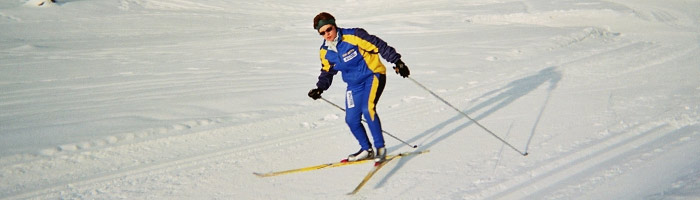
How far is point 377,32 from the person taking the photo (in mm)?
18141

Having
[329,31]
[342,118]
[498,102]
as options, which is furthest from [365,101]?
[498,102]

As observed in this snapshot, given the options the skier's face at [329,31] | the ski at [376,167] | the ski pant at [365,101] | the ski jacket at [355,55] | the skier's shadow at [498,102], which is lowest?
the skier's shadow at [498,102]

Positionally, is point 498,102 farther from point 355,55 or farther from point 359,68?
point 355,55

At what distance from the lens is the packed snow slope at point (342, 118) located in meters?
4.90

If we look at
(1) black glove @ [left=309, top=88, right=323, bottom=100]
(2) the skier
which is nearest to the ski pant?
(2) the skier

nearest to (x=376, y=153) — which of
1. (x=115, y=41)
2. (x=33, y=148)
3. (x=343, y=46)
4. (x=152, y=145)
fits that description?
(x=343, y=46)

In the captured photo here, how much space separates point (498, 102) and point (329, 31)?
12.8ft

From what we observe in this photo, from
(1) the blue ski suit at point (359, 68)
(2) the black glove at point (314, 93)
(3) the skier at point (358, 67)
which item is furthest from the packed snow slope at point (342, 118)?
(2) the black glove at point (314, 93)

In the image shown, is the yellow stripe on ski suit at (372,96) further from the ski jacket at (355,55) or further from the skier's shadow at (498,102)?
the skier's shadow at (498,102)

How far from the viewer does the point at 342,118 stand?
7320mm

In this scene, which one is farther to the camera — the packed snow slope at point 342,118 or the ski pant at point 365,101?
the ski pant at point 365,101

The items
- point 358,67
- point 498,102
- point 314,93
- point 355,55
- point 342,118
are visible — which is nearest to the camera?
point 355,55

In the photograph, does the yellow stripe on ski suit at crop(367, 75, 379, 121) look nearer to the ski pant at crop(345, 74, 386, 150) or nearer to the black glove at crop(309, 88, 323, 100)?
the ski pant at crop(345, 74, 386, 150)

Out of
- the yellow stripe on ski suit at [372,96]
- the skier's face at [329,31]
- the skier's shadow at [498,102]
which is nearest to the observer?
the skier's face at [329,31]
